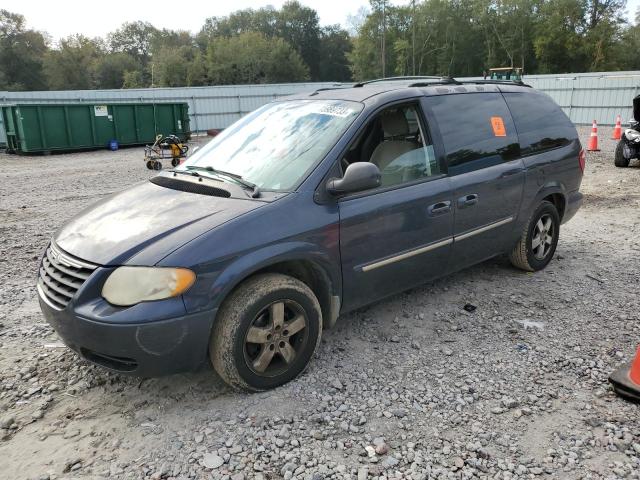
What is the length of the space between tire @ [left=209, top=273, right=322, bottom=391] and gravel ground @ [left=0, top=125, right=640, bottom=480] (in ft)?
0.46

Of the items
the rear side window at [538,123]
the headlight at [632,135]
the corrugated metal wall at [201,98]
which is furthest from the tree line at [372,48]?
the rear side window at [538,123]

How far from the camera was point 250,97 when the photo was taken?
26.0 metres

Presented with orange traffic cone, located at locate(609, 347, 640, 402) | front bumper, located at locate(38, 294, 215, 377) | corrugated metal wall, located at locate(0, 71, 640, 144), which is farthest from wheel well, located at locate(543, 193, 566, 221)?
corrugated metal wall, located at locate(0, 71, 640, 144)

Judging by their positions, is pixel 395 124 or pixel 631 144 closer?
pixel 395 124

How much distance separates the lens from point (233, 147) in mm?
3916

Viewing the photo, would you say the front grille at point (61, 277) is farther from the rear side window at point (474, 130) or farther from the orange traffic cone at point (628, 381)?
the orange traffic cone at point (628, 381)

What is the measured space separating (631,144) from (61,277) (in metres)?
11.8

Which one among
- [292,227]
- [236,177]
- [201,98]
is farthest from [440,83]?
[201,98]

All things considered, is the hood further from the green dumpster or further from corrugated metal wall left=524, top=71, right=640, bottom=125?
corrugated metal wall left=524, top=71, right=640, bottom=125

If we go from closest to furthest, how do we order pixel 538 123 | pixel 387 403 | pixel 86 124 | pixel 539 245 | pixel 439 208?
pixel 387 403 → pixel 439 208 → pixel 538 123 → pixel 539 245 → pixel 86 124

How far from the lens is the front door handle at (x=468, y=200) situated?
4.04 meters

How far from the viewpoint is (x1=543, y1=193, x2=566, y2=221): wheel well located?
16.9 feet

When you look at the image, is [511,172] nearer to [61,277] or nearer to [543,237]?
[543,237]

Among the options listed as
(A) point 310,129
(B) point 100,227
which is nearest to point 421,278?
(A) point 310,129
